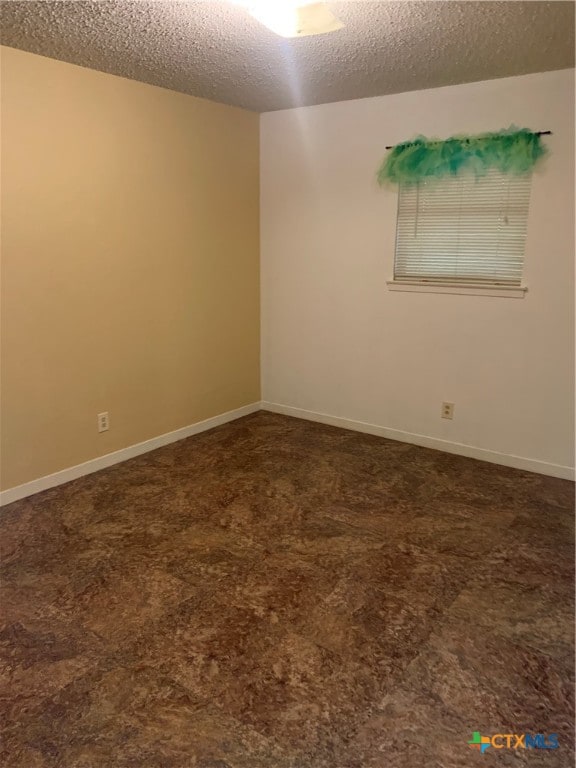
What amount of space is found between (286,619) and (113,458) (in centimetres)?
185

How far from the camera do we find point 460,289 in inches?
140

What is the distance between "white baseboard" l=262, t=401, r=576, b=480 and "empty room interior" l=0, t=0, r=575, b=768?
17 millimetres

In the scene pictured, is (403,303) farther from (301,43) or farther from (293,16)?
(293,16)

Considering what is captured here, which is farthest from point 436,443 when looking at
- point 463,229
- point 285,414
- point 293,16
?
point 293,16

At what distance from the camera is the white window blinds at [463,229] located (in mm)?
3301

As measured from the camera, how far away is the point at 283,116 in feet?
13.3

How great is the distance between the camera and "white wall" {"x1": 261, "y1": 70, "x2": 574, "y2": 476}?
3197 mm

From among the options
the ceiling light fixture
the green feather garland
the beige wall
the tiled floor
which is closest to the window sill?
the green feather garland

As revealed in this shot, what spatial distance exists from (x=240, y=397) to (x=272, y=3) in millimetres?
2882

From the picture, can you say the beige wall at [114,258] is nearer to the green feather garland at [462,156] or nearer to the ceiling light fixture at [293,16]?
the green feather garland at [462,156]

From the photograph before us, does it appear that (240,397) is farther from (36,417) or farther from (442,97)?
(442,97)

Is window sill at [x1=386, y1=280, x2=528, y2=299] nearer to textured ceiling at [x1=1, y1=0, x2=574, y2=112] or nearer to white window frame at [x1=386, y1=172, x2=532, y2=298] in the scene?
white window frame at [x1=386, y1=172, x2=532, y2=298]

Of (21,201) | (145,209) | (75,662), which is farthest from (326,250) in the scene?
(75,662)

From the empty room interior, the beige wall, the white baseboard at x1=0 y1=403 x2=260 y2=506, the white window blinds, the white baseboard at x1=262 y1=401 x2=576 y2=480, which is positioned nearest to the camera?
the empty room interior
